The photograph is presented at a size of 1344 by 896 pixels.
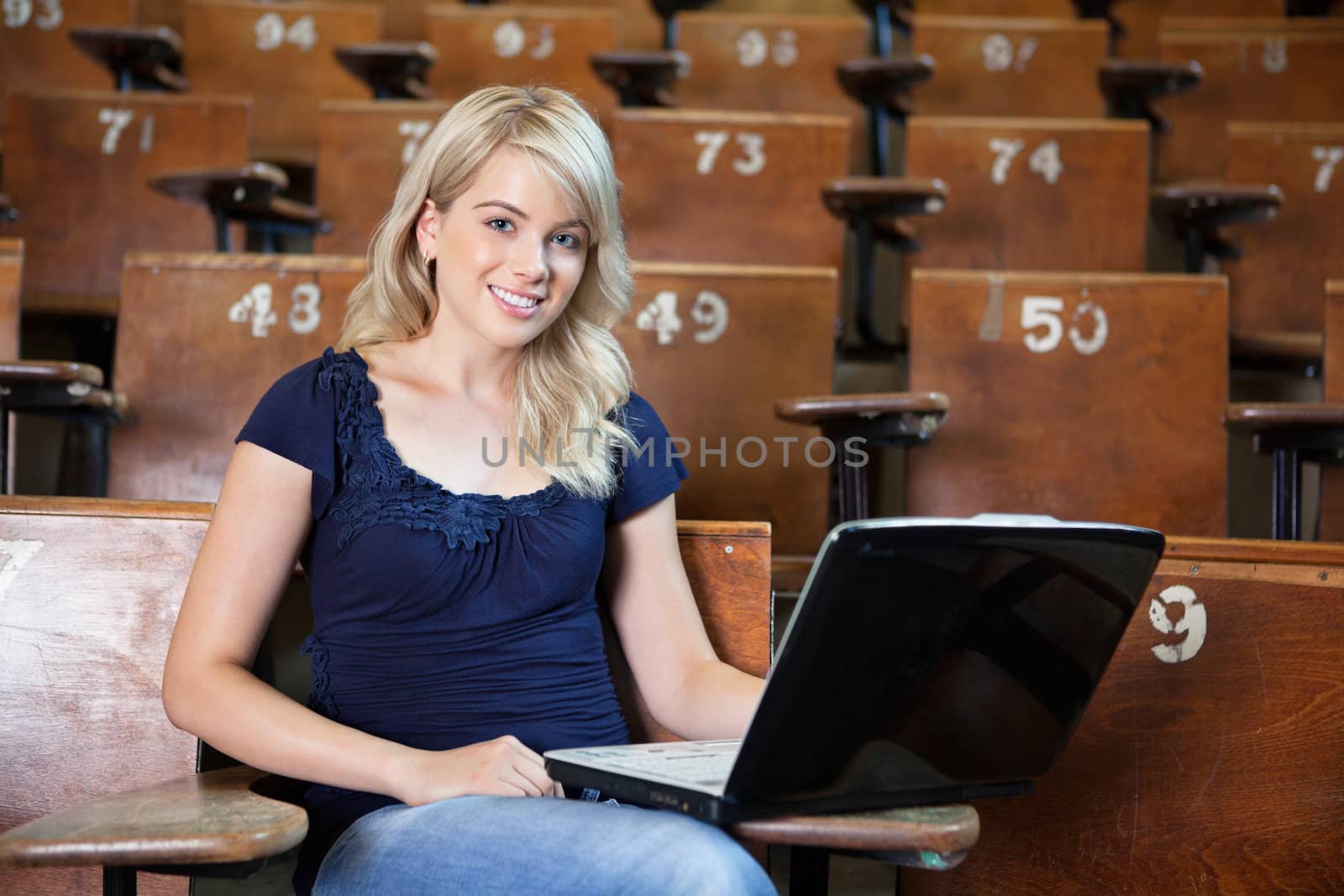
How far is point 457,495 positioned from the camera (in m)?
0.58

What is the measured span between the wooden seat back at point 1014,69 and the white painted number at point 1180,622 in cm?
109

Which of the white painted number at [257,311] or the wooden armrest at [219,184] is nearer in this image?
the white painted number at [257,311]

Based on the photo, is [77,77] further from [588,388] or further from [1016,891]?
[1016,891]

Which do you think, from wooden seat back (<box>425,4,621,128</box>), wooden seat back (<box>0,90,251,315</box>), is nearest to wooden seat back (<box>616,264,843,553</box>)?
wooden seat back (<box>0,90,251,315</box>)

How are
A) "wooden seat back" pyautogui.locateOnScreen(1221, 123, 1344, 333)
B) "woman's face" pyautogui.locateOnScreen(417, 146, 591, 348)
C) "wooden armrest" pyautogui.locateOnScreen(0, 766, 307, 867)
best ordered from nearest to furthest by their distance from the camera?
1. "wooden armrest" pyautogui.locateOnScreen(0, 766, 307, 867)
2. "woman's face" pyautogui.locateOnScreen(417, 146, 591, 348)
3. "wooden seat back" pyautogui.locateOnScreen(1221, 123, 1344, 333)

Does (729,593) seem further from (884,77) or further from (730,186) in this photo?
(884,77)

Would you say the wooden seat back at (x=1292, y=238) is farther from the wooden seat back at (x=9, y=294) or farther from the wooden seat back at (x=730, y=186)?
the wooden seat back at (x=9, y=294)

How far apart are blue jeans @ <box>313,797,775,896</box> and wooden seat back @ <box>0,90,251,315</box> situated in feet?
3.29

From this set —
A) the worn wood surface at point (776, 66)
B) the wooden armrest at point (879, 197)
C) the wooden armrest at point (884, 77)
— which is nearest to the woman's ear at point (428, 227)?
the wooden armrest at point (879, 197)

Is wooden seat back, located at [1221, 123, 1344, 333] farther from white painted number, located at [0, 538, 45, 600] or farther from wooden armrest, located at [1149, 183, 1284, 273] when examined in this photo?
white painted number, located at [0, 538, 45, 600]

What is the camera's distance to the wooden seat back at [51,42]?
65.7 inches

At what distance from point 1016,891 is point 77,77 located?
5.08 ft

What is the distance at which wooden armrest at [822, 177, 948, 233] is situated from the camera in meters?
1.16

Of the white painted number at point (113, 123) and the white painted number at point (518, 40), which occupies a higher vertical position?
the white painted number at point (518, 40)
